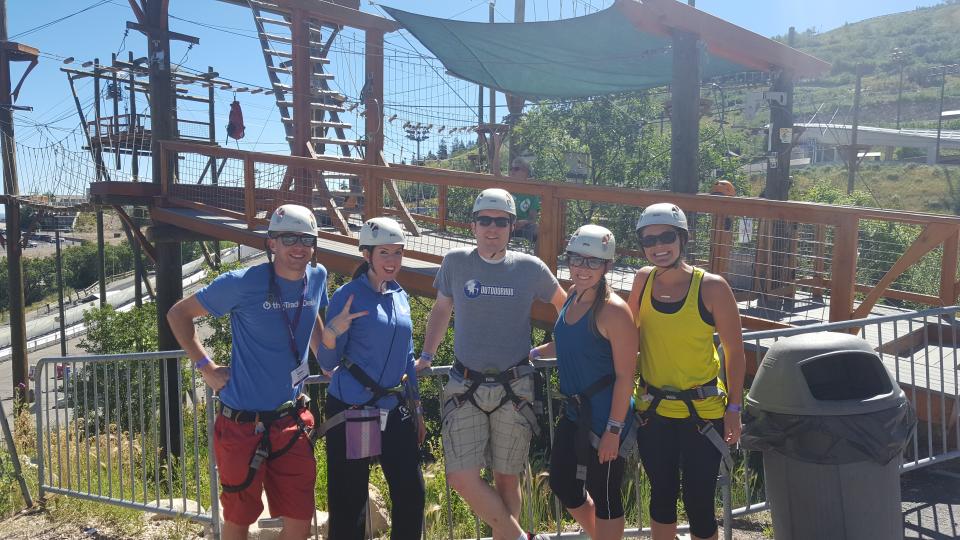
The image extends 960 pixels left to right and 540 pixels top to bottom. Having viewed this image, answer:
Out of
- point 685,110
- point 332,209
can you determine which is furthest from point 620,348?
point 332,209

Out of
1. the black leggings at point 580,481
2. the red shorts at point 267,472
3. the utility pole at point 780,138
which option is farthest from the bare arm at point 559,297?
the utility pole at point 780,138

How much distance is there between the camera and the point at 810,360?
9.82 ft

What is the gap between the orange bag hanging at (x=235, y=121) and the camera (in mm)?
14281

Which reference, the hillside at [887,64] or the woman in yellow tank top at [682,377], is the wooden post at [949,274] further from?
the hillside at [887,64]

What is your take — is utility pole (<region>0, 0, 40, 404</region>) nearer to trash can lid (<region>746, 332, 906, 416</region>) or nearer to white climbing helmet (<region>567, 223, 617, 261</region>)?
white climbing helmet (<region>567, 223, 617, 261</region>)

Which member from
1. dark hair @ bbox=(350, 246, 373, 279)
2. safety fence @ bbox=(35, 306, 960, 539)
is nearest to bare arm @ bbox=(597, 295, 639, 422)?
safety fence @ bbox=(35, 306, 960, 539)

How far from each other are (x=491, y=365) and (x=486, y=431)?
331 millimetres

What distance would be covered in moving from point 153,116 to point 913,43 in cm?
14287

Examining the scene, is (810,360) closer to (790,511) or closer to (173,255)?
(790,511)

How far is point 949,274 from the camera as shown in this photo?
561cm

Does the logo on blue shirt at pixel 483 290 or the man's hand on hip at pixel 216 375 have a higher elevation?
the logo on blue shirt at pixel 483 290

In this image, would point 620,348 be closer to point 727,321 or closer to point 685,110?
Result: point 727,321

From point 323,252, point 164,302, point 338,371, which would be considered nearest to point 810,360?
point 338,371

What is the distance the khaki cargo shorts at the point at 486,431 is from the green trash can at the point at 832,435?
3.51ft
